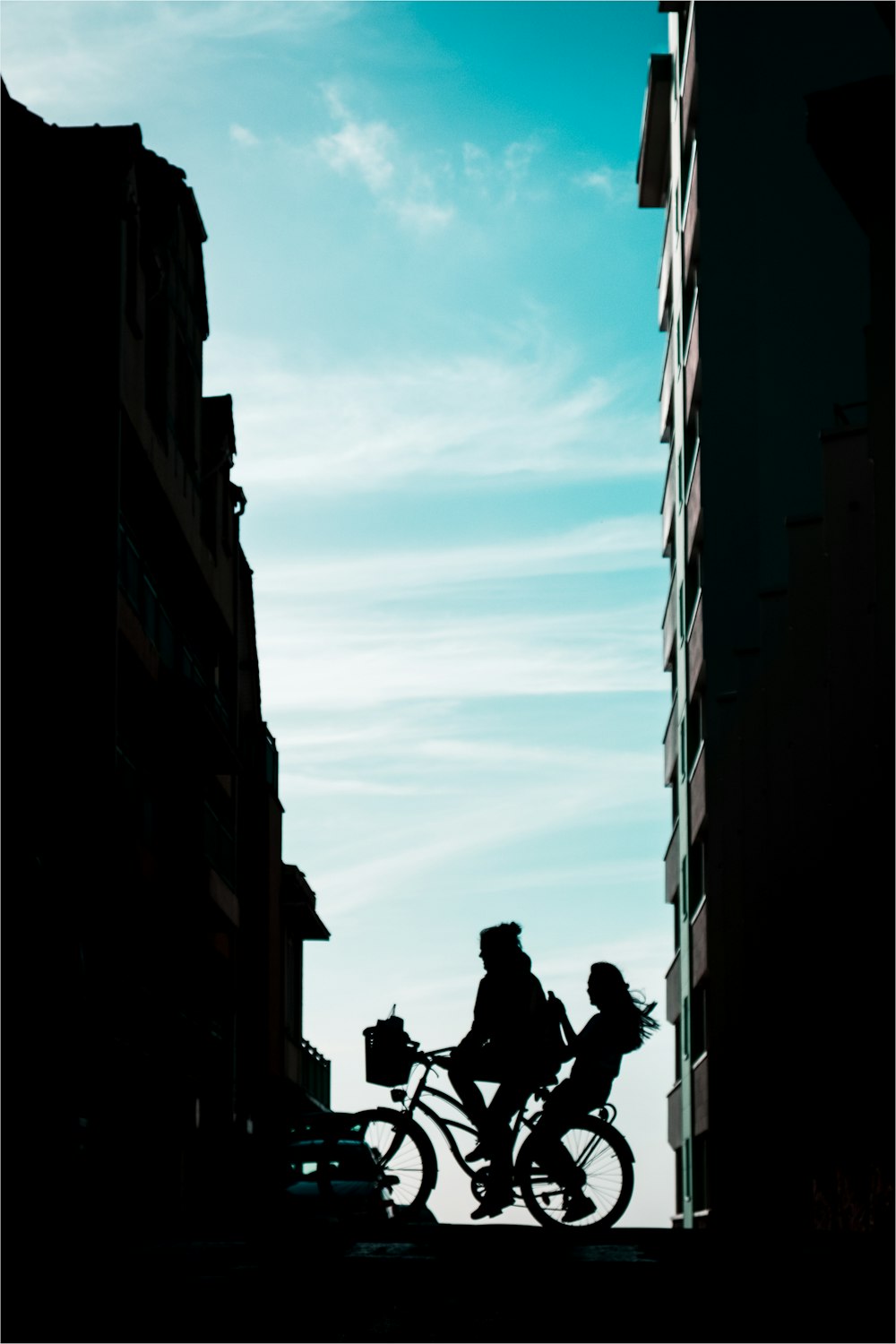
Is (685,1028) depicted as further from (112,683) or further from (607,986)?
(607,986)

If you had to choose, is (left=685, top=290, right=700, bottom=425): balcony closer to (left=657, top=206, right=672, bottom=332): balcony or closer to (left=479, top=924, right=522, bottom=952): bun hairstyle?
(left=657, top=206, right=672, bottom=332): balcony

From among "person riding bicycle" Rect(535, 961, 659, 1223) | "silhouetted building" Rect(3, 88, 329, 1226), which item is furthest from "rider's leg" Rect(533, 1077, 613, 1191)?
"silhouetted building" Rect(3, 88, 329, 1226)

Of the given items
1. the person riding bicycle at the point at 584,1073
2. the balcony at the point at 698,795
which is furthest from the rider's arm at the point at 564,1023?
the balcony at the point at 698,795

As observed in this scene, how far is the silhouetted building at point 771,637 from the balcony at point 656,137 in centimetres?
10

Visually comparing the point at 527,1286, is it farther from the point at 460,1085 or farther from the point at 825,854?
the point at 825,854

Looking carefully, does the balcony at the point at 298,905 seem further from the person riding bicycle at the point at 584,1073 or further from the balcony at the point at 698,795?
the person riding bicycle at the point at 584,1073

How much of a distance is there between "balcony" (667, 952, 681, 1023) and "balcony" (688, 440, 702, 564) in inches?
420

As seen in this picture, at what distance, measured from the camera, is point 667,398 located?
55.1 meters

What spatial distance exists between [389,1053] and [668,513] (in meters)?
43.7

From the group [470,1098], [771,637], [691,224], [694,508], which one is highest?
[691,224]

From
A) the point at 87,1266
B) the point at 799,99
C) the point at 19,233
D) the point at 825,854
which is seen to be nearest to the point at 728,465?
the point at 799,99

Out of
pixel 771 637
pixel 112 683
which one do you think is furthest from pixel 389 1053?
pixel 771 637

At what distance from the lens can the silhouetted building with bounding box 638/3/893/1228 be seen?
26297mm

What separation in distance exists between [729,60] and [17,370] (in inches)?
966
